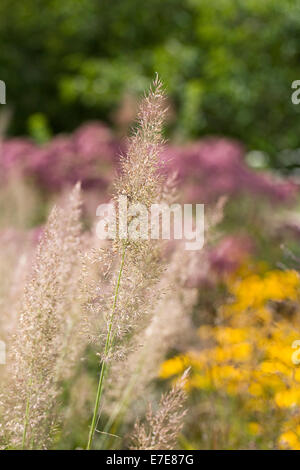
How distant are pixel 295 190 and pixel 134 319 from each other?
12.3 ft

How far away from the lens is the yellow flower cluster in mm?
1828

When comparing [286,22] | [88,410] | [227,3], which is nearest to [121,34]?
[227,3]

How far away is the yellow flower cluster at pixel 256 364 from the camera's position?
1.83 meters

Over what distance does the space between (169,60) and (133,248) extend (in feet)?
27.4

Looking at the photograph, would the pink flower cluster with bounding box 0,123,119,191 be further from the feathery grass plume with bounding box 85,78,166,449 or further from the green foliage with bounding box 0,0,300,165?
the green foliage with bounding box 0,0,300,165

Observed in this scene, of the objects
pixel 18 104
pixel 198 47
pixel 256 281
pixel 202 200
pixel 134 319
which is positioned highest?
pixel 198 47

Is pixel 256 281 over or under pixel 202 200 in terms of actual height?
under

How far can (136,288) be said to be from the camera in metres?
1.05

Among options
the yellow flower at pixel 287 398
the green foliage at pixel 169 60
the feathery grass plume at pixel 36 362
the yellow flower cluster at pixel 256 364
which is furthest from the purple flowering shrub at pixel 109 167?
the green foliage at pixel 169 60

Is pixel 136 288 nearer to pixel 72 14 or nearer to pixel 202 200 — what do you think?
pixel 202 200

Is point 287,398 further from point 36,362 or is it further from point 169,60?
point 169,60

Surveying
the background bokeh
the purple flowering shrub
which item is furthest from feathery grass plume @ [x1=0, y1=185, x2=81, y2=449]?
the purple flowering shrub

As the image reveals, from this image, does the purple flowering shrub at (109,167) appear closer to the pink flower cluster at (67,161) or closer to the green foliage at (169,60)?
the pink flower cluster at (67,161)

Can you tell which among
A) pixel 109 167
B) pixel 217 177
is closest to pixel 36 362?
pixel 217 177
